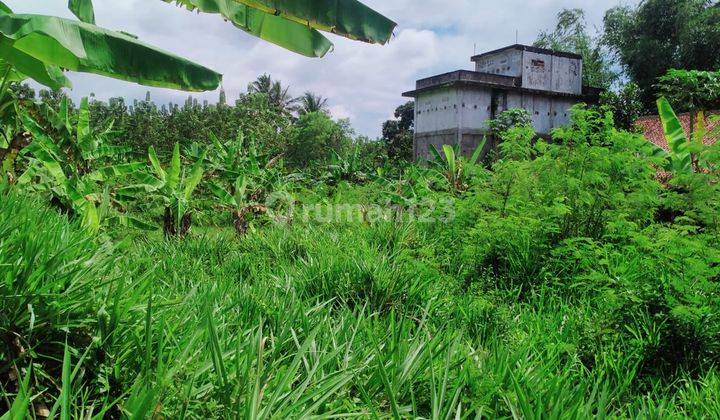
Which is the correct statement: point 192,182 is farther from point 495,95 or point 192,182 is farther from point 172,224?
point 495,95

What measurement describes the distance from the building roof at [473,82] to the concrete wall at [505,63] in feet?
1.55

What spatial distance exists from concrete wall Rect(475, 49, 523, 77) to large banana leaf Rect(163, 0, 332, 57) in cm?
1757

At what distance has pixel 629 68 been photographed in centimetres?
2398

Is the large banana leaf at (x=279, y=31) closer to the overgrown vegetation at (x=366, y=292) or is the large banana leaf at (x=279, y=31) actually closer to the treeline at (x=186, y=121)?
the overgrown vegetation at (x=366, y=292)

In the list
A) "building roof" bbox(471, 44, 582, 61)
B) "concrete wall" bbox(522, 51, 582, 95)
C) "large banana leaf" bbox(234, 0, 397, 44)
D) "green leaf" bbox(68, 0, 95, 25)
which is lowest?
"large banana leaf" bbox(234, 0, 397, 44)

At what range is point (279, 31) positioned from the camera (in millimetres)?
4059

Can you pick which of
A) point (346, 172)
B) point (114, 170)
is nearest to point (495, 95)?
point (346, 172)

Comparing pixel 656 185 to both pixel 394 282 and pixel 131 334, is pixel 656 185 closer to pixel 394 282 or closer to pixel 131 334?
pixel 394 282

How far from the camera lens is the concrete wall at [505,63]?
20234 millimetres

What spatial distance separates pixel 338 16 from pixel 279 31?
64cm

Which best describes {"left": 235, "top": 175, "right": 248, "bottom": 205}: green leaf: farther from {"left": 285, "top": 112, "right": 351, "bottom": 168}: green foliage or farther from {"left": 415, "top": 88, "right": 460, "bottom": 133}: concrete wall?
{"left": 285, "top": 112, "right": 351, "bottom": 168}: green foliage

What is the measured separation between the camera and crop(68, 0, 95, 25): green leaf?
3.91m

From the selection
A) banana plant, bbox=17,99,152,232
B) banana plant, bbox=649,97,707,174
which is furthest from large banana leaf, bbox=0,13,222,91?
banana plant, bbox=649,97,707,174

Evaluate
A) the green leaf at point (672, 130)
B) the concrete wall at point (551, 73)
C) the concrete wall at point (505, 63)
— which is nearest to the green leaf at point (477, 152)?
the green leaf at point (672, 130)
